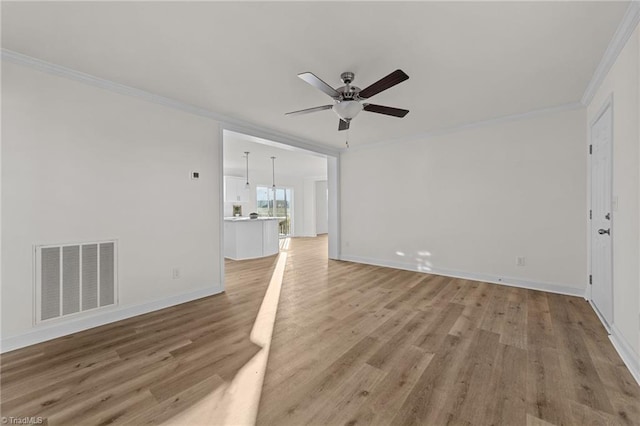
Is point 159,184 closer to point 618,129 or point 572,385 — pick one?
point 572,385

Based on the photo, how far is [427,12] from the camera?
1819 mm

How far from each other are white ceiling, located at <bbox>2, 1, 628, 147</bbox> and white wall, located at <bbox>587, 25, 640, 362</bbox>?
34 centimetres

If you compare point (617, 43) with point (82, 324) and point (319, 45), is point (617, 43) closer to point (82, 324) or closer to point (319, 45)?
point (319, 45)

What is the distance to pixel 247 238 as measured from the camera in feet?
20.4

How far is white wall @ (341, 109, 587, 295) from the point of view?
11.6ft

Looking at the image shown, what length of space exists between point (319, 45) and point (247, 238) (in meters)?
4.80

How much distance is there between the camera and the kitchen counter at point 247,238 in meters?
6.09

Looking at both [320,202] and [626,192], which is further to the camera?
[320,202]

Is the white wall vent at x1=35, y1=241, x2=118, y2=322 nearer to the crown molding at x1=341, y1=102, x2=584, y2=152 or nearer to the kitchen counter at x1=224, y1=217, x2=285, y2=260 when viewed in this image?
the kitchen counter at x1=224, y1=217, x2=285, y2=260

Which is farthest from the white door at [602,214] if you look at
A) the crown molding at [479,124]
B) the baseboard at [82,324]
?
the baseboard at [82,324]

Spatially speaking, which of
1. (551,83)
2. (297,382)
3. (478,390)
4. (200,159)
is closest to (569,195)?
(551,83)

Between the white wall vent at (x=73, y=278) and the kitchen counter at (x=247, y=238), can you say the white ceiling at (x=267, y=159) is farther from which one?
the white wall vent at (x=73, y=278)

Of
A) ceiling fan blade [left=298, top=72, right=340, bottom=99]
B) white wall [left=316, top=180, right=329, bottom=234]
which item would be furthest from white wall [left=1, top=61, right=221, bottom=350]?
A: white wall [left=316, top=180, right=329, bottom=234]

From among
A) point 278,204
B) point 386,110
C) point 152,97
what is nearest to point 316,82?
point 386,110
